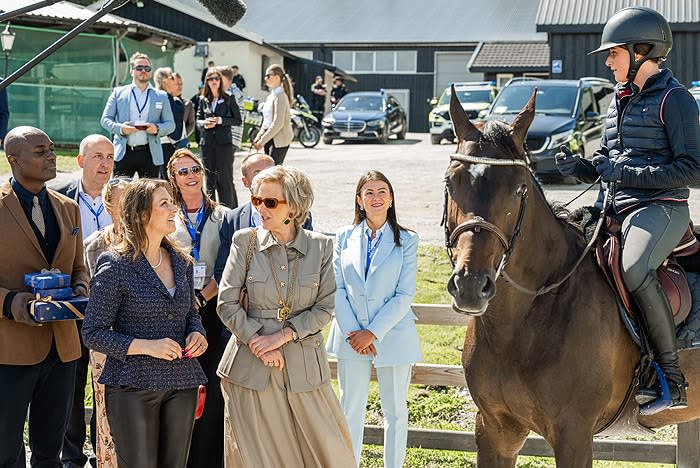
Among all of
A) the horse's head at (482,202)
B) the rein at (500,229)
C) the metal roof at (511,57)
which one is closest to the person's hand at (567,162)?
the rein at (500,229)

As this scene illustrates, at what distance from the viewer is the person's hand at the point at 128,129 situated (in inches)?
427

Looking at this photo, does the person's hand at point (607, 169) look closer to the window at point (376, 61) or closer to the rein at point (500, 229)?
the rein at point (500, 229)

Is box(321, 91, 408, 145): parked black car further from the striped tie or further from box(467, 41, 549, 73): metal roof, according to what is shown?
Answer: the striped tie

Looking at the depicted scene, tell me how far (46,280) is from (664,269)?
3378mm

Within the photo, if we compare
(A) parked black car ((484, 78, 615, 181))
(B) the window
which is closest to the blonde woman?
(A) parked black car ((484, 78, 615, 181))

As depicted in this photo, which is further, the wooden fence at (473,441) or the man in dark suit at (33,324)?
the wooden fence at (473,441)

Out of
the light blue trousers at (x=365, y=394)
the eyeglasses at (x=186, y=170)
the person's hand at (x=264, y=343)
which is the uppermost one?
the eyeglasses at (x=186, y=170)

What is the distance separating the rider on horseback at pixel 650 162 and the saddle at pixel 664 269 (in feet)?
0.16

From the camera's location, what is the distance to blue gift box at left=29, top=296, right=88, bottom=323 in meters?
4.96

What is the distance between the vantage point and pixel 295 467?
509 centimetres

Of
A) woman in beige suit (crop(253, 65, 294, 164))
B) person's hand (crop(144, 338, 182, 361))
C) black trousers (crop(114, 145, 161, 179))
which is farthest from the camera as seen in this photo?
woman in beige suit (crop(253, 65, 294, 164))

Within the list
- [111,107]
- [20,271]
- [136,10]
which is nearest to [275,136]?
[111,107]

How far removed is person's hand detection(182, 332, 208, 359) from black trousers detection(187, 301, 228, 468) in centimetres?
104

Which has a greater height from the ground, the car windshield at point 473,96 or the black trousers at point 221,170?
the car windshield at point 473,96
